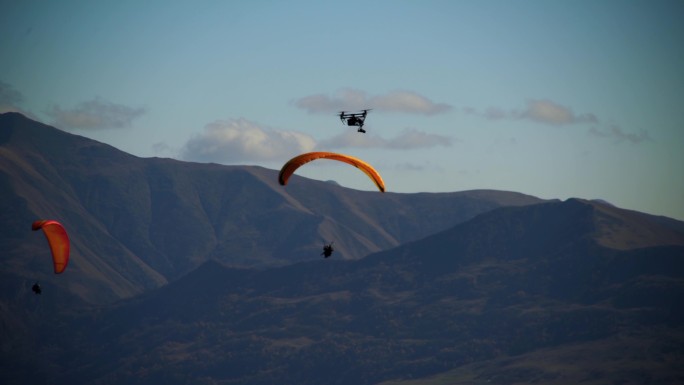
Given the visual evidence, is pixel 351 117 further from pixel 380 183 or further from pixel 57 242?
pixel 57 242

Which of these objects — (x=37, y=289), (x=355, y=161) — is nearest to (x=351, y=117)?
(x=355, y=161)

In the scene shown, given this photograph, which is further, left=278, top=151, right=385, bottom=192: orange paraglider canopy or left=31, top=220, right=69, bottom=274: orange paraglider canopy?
left=31, top=220, right=69, bottom=274: orange paraglider canopy

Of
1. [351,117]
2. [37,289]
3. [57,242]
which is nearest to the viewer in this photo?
[351,117]

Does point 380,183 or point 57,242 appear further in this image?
point 57,242

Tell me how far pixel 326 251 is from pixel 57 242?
167 ft

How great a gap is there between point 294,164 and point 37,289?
39692 mm

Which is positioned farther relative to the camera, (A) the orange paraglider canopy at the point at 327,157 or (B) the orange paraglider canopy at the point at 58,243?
(B) the orange paraglider canopy at the point at 58,243

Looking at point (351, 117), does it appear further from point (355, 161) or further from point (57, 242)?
point (57, 242)

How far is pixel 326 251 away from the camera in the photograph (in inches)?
3890

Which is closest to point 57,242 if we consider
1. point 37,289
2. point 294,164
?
point 37,289

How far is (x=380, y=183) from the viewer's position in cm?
10306

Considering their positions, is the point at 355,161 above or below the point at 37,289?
above

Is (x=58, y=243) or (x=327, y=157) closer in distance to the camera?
(x=327, y=157)

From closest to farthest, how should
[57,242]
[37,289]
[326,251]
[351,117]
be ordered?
[326,251]
[351,117]
[37,289]
[57,242]
